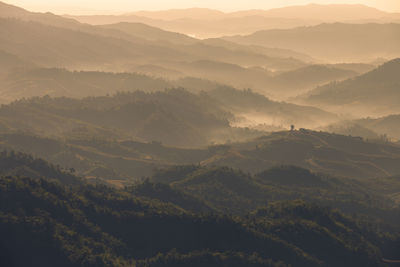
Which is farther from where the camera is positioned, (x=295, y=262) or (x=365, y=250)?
(x=365, y=250)

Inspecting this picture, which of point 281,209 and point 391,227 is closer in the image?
point 281,209

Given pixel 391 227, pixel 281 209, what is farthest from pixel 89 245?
pixel 391 227

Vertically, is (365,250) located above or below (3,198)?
below

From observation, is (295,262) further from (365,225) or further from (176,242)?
(365,225)

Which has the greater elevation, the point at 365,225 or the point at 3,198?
the point at 3,198

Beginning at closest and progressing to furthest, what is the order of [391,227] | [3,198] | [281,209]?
[3,198], [281,209], [391,227]

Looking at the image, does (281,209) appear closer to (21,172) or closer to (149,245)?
(149,245)

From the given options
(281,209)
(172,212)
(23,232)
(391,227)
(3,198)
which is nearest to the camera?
(23,232)

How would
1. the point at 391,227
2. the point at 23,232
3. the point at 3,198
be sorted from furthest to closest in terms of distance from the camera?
1. the point at 391,227
2. the point at 3,198
3. the point at 23,232

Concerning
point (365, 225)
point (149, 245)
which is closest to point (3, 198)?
point (149, 245)
